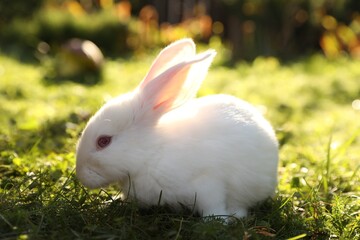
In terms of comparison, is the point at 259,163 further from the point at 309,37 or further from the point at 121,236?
the point at 309,37

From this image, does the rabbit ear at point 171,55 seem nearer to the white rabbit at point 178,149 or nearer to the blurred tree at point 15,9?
the white rabbit at point 178,149

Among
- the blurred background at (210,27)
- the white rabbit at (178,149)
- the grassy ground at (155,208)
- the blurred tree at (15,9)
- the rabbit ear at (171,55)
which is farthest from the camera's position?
the blurred tree at (15,9)

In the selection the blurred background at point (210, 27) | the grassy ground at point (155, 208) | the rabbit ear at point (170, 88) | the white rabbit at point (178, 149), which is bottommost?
the blurred background at point (210, 27)

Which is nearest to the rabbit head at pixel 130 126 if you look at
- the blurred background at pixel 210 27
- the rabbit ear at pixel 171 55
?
the rabbit ear at pixel 171 55

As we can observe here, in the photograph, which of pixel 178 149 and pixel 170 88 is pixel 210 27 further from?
pixel 178 149

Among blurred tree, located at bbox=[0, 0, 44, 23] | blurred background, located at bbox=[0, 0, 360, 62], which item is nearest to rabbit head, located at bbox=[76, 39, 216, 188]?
blurred background, located at bbox=[0, 0, 360, 62]

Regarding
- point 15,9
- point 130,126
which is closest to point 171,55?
point 130,126

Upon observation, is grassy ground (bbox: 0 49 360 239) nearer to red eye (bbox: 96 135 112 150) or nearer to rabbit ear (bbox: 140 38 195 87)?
red eye (bbox: 96 135 112 150)
